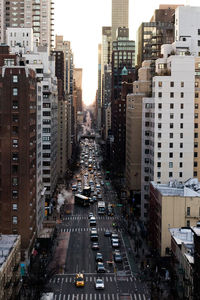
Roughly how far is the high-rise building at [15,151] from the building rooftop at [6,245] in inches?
509

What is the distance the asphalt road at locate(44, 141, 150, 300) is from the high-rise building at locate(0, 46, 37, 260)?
9.81 meters

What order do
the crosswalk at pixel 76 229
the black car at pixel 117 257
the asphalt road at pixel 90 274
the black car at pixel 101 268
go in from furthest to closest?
the crosswalk at pixel 76 229, the black car at pixel 117 257, the black car at pixel 101 268, the asphalt road at pixel 90 274

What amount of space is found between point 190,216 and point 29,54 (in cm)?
7459

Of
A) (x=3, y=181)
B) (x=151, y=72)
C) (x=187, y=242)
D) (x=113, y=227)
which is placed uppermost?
(x=151, y=72)

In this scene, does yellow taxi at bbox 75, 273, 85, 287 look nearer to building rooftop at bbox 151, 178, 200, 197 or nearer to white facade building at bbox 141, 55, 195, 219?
building rooftop at bbox 151, 178, 200, 197

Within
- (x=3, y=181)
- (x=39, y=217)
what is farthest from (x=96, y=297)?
(x=39, y=217)

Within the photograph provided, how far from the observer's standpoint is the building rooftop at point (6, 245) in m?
62.8

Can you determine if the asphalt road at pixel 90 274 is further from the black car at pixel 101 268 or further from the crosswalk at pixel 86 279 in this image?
the black car at pixel 101 268

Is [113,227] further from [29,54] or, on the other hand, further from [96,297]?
[29,54]

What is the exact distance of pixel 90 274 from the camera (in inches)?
3238


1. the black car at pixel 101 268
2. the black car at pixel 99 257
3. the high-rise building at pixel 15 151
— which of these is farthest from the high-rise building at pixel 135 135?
the high-rise building at pixel 15 151

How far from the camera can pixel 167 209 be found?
84.3 m

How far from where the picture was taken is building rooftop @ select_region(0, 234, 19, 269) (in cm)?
6278

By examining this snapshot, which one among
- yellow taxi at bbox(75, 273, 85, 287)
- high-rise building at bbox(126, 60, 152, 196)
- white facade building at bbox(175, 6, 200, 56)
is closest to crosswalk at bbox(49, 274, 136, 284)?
yellow taxi at bbox(75, 273, 85, 287)
